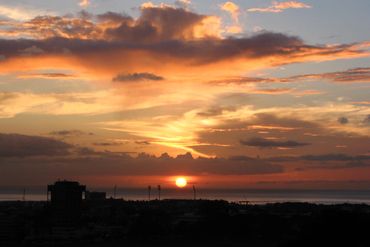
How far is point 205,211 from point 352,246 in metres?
57.4

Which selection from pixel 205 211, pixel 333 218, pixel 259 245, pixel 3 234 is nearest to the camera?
pixel 333 218

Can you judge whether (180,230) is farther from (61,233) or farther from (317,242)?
(317,242)

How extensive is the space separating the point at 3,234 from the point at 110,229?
13.2 meters

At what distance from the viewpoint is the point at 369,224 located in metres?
38.2

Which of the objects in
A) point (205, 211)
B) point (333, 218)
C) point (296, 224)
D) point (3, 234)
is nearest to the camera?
point (333, 218)

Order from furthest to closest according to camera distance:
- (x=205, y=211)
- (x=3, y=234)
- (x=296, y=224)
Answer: (x=205, y=211) → (x=296, y=224) → (x=3, y=234)

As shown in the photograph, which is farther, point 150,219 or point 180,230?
point 150,219

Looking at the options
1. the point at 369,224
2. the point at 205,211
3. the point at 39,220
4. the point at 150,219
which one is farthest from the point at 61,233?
the point at 369,224

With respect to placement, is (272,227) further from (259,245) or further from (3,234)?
(3,234)

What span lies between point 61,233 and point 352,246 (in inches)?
1867

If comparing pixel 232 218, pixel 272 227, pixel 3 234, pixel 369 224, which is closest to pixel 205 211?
pixel 232 218

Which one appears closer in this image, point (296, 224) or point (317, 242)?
point (317, 242)

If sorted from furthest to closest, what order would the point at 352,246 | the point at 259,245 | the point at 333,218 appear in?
the point at 259,245, the point at 333,218, the point at 352,246

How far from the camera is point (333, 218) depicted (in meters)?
36.0
